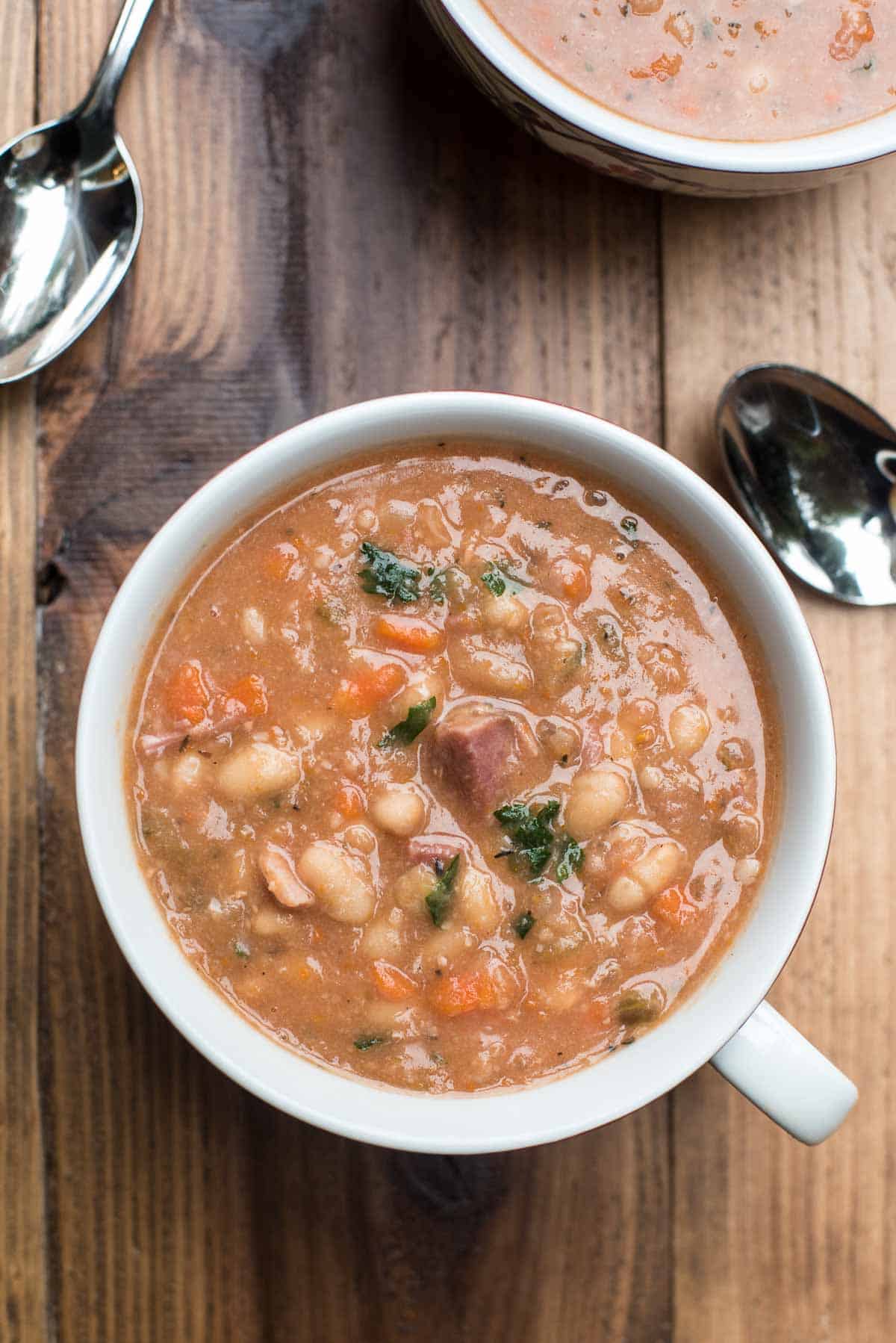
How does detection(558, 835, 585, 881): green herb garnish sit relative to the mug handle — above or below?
above

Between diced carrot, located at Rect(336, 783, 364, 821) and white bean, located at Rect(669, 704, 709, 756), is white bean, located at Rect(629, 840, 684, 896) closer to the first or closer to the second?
white bean, located at Rect(669, 704, 709, 756)

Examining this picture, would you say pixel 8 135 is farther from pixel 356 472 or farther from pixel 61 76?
pixel 356 472

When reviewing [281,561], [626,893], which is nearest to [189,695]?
[281,561]

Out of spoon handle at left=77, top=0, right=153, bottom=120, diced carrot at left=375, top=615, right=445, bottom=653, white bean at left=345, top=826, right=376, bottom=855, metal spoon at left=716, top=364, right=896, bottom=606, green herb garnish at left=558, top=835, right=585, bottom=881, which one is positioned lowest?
green herb garnish at left=558, top=835, right=585, bottom=881

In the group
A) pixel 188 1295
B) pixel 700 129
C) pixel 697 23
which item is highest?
pixel 697 23

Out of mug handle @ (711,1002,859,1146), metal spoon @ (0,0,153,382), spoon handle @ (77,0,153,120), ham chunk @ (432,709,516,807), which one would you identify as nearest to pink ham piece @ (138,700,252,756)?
ham chunk @ (432,709,516,807)

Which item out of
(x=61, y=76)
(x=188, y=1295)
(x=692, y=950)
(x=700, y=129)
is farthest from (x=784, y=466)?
(x=188, y=1295)

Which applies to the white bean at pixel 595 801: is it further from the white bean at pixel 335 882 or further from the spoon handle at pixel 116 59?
the spoon handle at pixel 116 59
